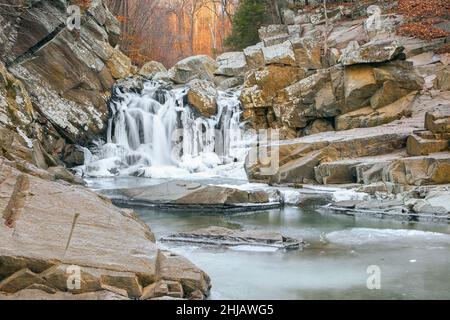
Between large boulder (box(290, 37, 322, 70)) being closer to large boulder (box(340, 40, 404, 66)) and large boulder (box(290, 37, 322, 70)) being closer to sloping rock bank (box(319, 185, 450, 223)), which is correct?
large boulder (box(340, 40, 404, 66))

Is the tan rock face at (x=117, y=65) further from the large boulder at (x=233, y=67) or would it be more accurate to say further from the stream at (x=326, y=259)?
the stream at (x=326, y=259)

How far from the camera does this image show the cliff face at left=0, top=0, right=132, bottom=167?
18984 mm

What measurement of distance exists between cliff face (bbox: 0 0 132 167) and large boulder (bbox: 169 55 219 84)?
4812 millimetres

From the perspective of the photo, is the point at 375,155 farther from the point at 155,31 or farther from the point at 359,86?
the point at 155,31

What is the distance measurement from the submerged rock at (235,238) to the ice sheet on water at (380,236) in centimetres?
96

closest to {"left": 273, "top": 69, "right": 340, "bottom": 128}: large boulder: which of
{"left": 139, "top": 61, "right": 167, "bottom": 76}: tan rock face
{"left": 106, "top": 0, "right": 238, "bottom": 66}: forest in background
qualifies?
Result: {"left": 139, "top": 61, "right": 167, "bottom": 76}: tan rock face

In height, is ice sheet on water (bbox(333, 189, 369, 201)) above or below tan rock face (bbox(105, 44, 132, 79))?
below

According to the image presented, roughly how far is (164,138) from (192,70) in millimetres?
6854

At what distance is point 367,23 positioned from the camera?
1068 inches

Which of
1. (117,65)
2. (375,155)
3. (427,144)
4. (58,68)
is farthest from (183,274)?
(117,65)

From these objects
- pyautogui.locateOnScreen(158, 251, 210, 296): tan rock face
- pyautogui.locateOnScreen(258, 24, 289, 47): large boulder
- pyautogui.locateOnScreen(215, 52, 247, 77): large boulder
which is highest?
pyautogui.locateOnScreen(258, 24, 289, 47): large boulder
